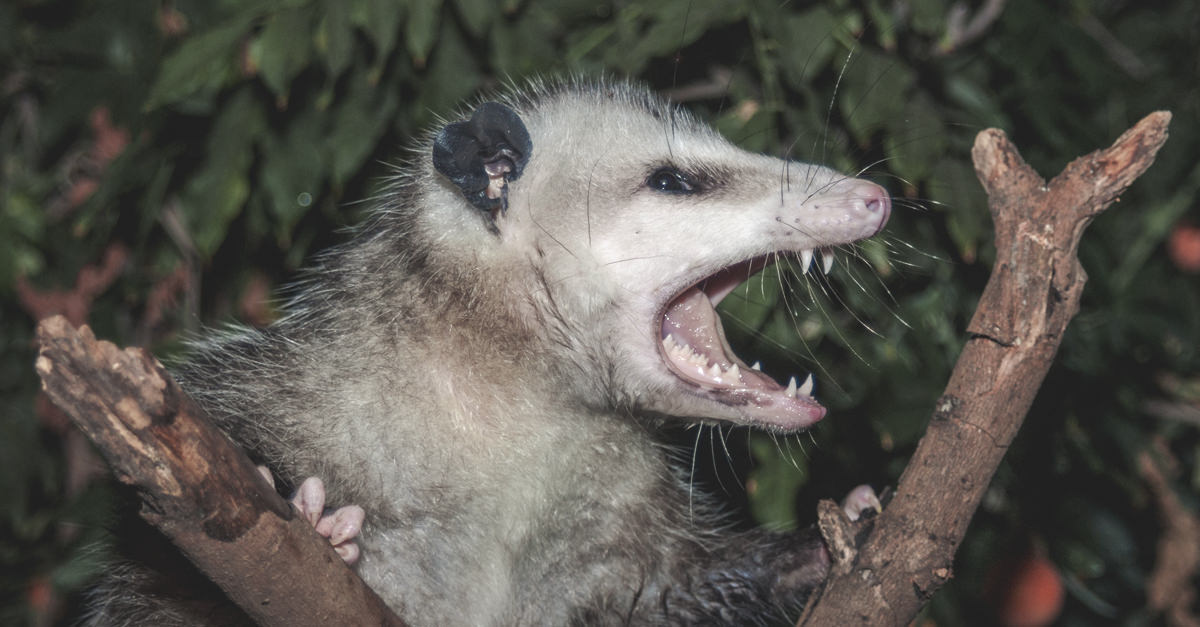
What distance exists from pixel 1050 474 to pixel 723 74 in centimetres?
106

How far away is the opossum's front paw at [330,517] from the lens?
132 centimetres

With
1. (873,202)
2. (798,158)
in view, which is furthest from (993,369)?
(798,158)

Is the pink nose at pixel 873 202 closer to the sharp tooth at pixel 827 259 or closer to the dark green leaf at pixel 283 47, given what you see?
the sharp tooth at pixel 827 259

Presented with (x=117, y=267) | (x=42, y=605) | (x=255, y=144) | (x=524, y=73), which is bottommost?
(x=42, y=605)

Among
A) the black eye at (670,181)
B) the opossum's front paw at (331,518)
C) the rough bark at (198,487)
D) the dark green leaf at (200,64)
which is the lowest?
the opossum's front paw at (331,518)

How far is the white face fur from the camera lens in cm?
144

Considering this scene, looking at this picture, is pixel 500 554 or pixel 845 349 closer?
pixel 500 554

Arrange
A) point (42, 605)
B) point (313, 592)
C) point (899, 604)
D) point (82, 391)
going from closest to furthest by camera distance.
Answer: point (82, 391)
point (313, 592)
point (899, 604)
point (42, 605)

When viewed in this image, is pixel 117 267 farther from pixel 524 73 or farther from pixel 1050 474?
pixel 1050 474

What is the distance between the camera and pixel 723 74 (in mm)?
2338

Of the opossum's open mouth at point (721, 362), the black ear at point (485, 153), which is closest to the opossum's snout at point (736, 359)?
the opossum's open mouth at point (721, 362)

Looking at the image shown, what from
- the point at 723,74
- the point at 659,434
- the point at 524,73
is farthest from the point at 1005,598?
the point at 524,73

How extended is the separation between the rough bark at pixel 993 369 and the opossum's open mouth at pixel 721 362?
20cm

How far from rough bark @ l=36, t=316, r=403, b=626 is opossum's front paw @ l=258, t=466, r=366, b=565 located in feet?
0.48
